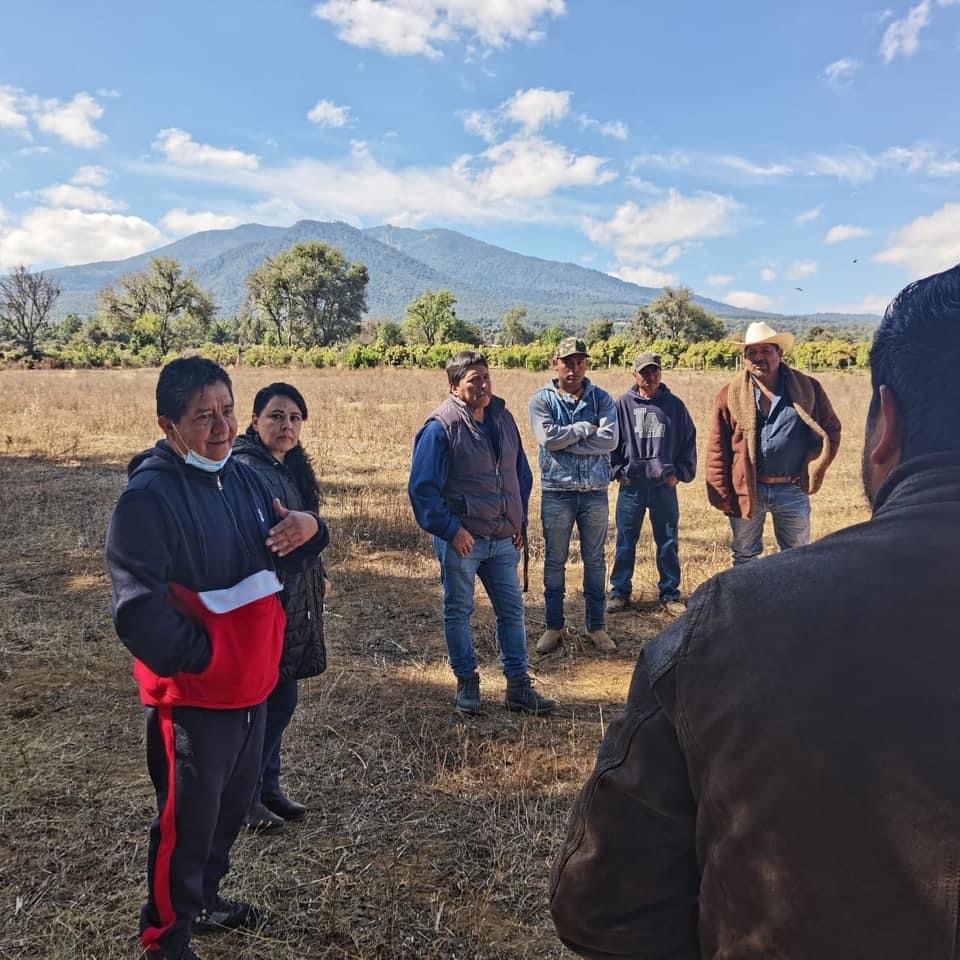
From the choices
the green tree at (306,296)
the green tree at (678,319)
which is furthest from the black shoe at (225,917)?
the green tree at (678,319)

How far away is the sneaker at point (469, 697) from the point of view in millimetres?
3908

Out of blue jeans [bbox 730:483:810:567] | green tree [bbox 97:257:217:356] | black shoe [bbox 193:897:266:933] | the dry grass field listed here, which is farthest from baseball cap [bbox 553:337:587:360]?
green tree [bbox 97:257:217:356]

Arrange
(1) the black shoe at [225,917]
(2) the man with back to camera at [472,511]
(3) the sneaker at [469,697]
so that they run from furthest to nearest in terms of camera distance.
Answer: (3) the sneaker at [469,697]
(2) the man with back to camera at [472,511]
(1) the black shoe at [225,917]

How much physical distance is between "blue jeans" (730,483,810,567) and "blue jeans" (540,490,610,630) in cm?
97

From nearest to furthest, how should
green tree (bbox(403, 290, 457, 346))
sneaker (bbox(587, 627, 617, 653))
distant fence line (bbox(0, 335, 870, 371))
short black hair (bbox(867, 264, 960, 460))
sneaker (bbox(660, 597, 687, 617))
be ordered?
short black hair (bbox(867, 264, 960, 460)), sneaker (bbox(587, 627, 617, 653)), sneaker (bbox(660, 597, 687, 617)), distant fence line (bbox(0, 335, 870, 371)), green tree (bbox(403, 290, 457, 346))

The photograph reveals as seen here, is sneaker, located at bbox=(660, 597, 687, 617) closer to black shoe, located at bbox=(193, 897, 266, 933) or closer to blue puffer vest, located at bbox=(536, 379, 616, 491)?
blue puffer vest, located at bbox=(536, 379, 616, 491)

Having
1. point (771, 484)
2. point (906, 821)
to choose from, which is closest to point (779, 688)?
point (906, 821)

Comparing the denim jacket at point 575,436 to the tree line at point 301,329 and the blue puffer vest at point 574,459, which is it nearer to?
the blue puffer vest at point 574,459

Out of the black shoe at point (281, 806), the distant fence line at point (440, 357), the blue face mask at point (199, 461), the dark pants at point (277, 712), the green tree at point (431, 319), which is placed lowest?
the black shoe at point (281, 806)

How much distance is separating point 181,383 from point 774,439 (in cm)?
375

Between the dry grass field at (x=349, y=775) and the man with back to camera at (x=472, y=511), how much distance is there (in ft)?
0.95

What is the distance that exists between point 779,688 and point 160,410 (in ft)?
6.25

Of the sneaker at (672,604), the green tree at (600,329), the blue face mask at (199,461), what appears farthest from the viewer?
the green tree at (600,329)

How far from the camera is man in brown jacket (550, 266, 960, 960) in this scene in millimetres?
713
